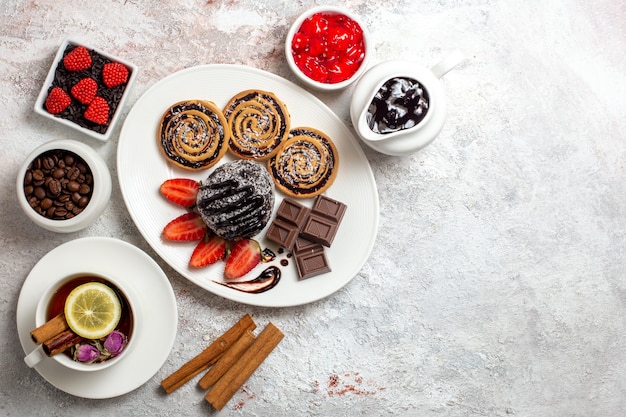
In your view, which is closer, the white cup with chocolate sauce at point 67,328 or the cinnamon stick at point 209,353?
the white cup with chocolate sauce at point 67,328

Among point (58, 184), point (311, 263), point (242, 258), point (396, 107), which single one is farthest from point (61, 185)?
point (396, 107)

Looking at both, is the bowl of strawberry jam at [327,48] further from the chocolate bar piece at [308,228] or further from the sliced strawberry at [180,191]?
the sliced strawberry at [180,191]

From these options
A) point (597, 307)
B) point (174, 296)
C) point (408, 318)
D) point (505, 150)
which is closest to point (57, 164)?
point (174, 296)

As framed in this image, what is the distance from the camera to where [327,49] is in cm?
212

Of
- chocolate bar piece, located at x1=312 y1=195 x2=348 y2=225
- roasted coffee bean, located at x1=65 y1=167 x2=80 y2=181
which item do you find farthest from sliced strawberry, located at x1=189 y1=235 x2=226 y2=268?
roasted coffee bean, located at x1=65 y1=167 x2=80 y2=181

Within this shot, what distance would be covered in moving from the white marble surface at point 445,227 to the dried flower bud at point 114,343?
32cm

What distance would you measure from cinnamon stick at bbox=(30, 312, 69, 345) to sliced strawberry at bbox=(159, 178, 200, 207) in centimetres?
56

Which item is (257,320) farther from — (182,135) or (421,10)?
(421,10)

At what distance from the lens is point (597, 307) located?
95.7 inches

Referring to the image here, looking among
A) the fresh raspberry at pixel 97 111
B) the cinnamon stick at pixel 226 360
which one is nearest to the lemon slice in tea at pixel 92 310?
the cinnamon stick at pixel 226 360

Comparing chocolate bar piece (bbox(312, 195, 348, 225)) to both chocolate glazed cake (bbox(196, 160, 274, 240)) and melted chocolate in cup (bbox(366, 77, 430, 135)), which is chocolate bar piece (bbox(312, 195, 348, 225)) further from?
melted chocolate in cup (bbox(366, 77, 430, 135))

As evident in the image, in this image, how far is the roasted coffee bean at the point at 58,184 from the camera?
2014 mm

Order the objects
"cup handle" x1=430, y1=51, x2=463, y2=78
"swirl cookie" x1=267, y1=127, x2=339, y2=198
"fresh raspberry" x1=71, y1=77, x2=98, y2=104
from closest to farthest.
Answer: "cup handle" x1=430, y1=51, x2=463, y2=78, "fresh raspberry" x1=71, y1=77, x2=98, y2=104, "swirl cookie" x1=267, y1=127, x2=339, y2=198

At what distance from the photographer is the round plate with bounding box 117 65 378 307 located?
84.3 inches
